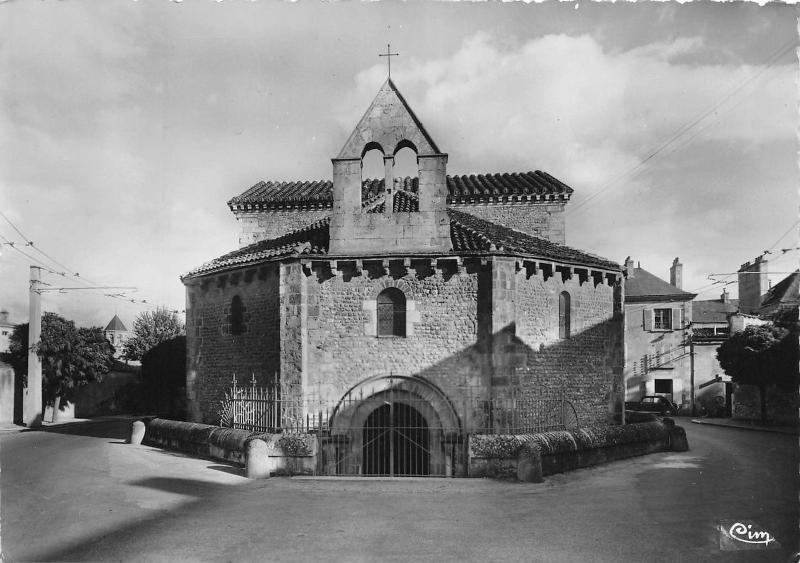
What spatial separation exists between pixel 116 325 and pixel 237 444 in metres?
76.5


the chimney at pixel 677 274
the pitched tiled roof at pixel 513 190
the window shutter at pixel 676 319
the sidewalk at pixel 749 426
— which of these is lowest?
the sidewalk at pixel 749 426

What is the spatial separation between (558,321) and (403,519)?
8.54m

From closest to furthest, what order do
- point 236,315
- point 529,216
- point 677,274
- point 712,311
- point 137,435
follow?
point 236,315
point 137,435
point 529,216
point 712,311
point 677,274

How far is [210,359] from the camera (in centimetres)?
1716

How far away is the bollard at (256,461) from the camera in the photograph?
12.5 meters

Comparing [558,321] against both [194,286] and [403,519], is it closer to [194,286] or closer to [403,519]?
[403,519]

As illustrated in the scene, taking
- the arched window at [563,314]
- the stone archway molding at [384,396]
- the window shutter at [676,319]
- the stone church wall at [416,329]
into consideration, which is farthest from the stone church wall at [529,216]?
the window shutter at [676,319]

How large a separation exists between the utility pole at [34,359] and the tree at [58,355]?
1.02 metres

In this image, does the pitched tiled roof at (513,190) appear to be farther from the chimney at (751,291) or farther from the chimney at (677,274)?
the chimney at (677,274)

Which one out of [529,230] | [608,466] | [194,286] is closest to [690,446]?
[608,466]

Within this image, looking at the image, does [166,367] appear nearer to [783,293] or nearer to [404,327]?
[404,327]

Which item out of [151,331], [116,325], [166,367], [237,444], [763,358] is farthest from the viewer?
[116,325]

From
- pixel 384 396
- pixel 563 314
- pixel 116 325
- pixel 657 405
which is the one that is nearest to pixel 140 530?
pixel 384 396

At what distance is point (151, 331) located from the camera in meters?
44.4
